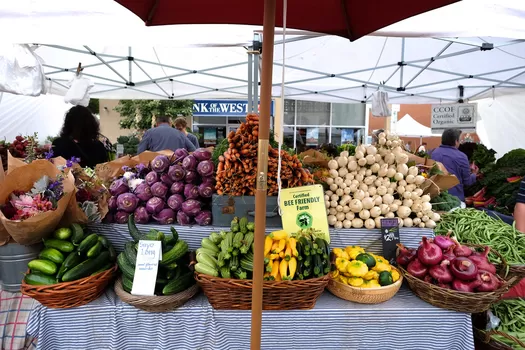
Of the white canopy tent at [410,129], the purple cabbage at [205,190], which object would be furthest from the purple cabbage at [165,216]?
the white canopy tent at [410,129]

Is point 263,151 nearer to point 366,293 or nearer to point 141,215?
point 366,293

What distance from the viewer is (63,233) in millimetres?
1880

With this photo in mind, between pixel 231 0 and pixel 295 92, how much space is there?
629 cm

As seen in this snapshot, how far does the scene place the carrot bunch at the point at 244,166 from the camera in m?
2.02

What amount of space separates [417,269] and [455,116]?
6929mm

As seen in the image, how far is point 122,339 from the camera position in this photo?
1.81 meters

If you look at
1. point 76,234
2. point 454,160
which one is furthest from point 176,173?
point 454,160

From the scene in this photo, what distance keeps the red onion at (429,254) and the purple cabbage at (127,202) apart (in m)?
1.84

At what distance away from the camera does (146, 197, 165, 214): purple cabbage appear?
2.15 m

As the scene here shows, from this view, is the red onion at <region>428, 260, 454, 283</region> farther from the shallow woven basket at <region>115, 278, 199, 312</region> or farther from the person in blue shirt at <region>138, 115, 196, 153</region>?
the person in blue shirt at <region>138, 115, 196, 153</region>

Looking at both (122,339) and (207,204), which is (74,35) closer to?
(207,204)

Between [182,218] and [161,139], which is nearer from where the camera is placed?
[182,218]

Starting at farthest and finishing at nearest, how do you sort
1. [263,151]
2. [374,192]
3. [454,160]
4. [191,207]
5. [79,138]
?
[454,160]
[79,138]
[374,192]
[191,207]
[263,151]

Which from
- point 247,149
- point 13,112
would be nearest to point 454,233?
point 247,149
